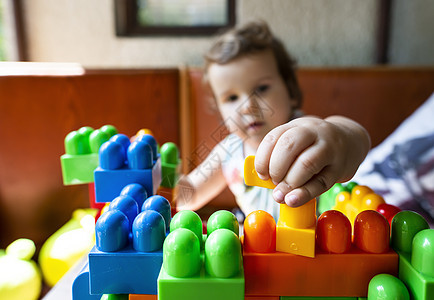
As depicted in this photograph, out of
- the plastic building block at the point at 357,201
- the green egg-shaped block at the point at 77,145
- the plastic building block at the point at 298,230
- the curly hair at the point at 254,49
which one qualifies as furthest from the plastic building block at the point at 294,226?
the curly hair at the point at 254,49

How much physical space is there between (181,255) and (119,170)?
0.44ft

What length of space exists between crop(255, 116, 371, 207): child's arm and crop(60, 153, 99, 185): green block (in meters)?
0.23

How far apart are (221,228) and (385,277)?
0.35 ft

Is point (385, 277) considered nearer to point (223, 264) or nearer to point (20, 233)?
point (223, 264)

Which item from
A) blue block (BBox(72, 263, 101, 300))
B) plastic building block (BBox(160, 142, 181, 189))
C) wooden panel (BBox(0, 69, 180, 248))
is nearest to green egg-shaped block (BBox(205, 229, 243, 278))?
blue block (BBox(72, 263, 101, 300))

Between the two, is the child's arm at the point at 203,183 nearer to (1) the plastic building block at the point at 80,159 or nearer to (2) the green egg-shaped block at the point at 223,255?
(1) the plastic building block at the point at 80,159

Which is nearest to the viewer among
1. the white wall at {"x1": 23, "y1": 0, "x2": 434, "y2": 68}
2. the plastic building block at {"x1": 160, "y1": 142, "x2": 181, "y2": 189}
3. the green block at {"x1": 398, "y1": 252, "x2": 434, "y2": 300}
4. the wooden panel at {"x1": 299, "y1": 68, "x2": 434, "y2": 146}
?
the green block at {"x1": 398, "y1": 252, "x2": 434, "y2": 300}

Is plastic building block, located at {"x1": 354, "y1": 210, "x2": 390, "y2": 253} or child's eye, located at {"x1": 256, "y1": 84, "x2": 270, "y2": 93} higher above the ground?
child's eye, located at {"x1": 256, "y1": 84, "x2": 270, "y2": 93}

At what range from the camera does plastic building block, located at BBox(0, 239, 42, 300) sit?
51cm

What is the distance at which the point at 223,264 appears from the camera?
0.22 metres

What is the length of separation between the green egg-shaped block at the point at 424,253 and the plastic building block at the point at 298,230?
6 centimetres

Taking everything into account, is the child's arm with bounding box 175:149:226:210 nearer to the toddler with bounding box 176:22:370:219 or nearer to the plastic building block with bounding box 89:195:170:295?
the toddler with bounding box 176:22:370:219

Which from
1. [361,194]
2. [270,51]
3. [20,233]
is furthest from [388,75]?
[20,233]

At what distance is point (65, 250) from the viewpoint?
64 centimetres
